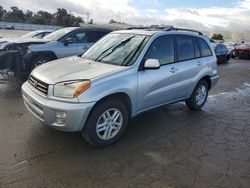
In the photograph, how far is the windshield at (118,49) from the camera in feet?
15.6

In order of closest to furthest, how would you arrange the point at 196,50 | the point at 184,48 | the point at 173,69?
the point at 173,69 < the point at 184,48 < the point at 196,50

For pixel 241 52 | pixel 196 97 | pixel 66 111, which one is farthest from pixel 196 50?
pixel 241 52

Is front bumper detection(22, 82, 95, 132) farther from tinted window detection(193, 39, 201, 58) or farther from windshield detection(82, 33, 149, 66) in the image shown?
tinted window detection(193, 39, 201, 58)

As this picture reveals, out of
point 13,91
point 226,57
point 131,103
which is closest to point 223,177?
point 131,103

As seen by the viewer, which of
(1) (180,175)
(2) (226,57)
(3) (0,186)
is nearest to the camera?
(3) (0,186)

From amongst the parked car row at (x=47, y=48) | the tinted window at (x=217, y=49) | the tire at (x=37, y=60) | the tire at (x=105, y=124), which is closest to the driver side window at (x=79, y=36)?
the parked car row at (x=47, y=48)

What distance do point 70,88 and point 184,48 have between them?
2853 millimetres

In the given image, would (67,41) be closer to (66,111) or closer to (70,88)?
(70,88)

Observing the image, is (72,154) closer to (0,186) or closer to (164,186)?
(0,186)

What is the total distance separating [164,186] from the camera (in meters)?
3.42

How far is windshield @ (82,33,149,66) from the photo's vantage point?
4.77 m

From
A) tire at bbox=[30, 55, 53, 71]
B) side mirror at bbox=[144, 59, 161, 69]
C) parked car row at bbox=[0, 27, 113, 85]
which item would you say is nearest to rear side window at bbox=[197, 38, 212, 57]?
side mirror at bbox=[144, 59, 161, 69]

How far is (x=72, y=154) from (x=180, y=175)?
1555 millimetres

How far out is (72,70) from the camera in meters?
4.46
